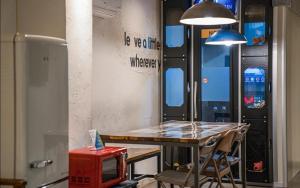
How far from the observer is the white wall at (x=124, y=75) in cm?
607

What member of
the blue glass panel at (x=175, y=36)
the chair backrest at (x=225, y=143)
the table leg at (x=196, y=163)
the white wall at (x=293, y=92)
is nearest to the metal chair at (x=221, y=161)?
the chair backrest at (x=225, y=143)

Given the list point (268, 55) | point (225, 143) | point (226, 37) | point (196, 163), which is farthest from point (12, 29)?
point (268, 55)

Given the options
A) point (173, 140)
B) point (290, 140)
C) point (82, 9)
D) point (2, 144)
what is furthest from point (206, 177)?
point (290, 140)

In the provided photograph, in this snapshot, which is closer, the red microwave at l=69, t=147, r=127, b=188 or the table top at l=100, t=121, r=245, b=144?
the red microwave at l=69, t=147, r=127, b=188

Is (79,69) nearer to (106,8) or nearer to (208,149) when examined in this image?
(208,149)

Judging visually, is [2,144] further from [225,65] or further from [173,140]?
[225,65]

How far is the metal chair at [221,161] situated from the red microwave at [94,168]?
Answer: 4.44 ft

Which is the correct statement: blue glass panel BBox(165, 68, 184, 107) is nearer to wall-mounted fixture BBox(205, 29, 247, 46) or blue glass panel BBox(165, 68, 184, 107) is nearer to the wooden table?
wall-mounted fixture BBox(205, 29, 247, 46)

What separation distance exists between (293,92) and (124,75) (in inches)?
121

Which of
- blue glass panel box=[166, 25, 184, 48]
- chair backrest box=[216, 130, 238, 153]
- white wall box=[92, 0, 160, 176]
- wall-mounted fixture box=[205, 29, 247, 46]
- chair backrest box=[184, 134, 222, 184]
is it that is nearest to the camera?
chair backrest box=[184, 134, 222, 184]

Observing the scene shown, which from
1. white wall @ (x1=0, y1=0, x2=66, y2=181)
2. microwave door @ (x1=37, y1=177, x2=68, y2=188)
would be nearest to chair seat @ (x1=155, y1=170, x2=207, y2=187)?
microwave door @ (x1=37, y1=177, x2=68, y2=188)

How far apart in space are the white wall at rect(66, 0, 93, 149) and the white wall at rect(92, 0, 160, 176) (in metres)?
1.10

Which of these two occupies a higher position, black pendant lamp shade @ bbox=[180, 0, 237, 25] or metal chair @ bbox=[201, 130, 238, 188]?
black pendant lamp shade @ bbox=[180, 0, 237, 25]

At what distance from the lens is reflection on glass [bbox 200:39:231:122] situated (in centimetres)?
759
